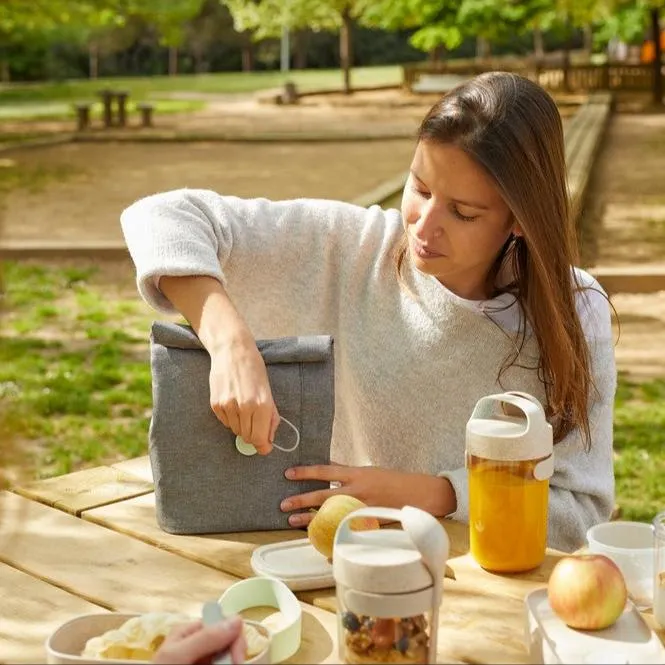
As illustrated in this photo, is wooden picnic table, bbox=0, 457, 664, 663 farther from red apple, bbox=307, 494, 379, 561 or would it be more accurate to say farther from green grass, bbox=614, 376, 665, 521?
green grass, bbox=614, 376, 665, 521

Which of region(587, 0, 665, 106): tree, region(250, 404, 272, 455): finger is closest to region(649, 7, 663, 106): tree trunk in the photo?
region(587, 0, 665, 106): tree

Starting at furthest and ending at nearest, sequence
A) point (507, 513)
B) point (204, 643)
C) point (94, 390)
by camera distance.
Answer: point (94, 390) < point (507, 513) < point (204, 643)

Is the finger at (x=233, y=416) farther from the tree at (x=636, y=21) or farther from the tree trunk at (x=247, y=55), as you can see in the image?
the tree trunk at (x=247, y=55)

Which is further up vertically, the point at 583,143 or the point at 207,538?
the point at 207,538

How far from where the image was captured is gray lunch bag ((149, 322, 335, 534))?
197cm

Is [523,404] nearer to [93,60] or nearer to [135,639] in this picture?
[135,639]

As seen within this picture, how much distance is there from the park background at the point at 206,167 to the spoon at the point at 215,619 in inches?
10.8

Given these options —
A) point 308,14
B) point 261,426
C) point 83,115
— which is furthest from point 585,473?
point 308,14

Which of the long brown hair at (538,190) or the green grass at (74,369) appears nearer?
the long brown hair at (538,190)

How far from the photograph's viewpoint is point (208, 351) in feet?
6.50

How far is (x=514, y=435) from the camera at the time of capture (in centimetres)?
174

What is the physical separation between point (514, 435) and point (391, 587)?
413 millimetres

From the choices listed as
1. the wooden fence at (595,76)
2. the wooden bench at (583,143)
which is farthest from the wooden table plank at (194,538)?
the wooden fence at (595,76)

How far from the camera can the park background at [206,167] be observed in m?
5.59
